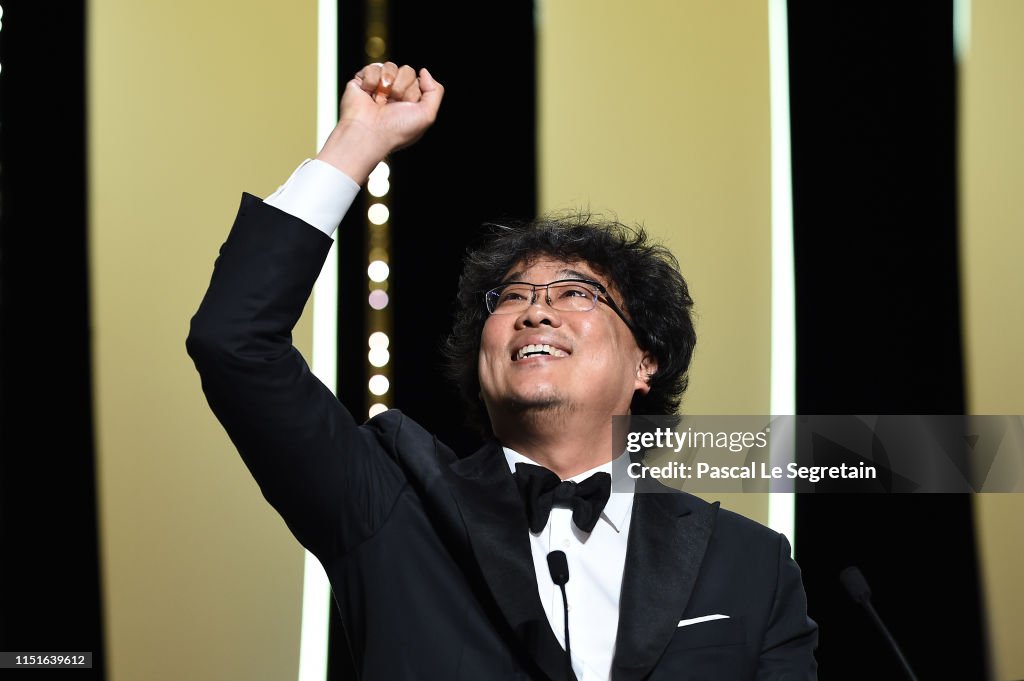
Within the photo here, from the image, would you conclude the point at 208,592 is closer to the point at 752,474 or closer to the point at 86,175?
the point at 86,175

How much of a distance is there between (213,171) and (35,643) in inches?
37.8

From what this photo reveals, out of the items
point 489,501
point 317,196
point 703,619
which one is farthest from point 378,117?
point 703,619

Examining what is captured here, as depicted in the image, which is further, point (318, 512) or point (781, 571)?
point (781, 571)

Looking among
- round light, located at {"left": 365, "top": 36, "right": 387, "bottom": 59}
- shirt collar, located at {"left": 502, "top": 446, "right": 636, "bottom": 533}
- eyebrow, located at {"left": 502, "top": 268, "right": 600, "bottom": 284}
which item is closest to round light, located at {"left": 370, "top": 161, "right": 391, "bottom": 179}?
round light, located at {"left": 365, "top": 36, "right": 387, "bottom": 59}

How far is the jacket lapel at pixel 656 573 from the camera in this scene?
1368 mm

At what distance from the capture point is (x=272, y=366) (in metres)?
1.24

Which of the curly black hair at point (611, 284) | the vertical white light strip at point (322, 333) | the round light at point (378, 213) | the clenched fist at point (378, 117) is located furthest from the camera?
the round light at point (378, 213)

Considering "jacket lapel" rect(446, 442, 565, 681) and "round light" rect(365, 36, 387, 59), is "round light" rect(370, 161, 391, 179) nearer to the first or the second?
"round light" rect(365, 36, 387, 59)

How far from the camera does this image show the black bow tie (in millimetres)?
1502

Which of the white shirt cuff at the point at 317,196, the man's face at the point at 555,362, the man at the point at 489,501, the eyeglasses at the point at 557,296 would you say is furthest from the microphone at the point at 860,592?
the white shirt cuff at the point at 317,196

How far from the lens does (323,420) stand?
1.34 m

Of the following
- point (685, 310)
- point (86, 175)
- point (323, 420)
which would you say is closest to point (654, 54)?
point (685, 310)

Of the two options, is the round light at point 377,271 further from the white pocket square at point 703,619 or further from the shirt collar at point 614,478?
the white pocket square at point 703,619

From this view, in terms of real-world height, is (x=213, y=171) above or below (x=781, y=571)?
above
